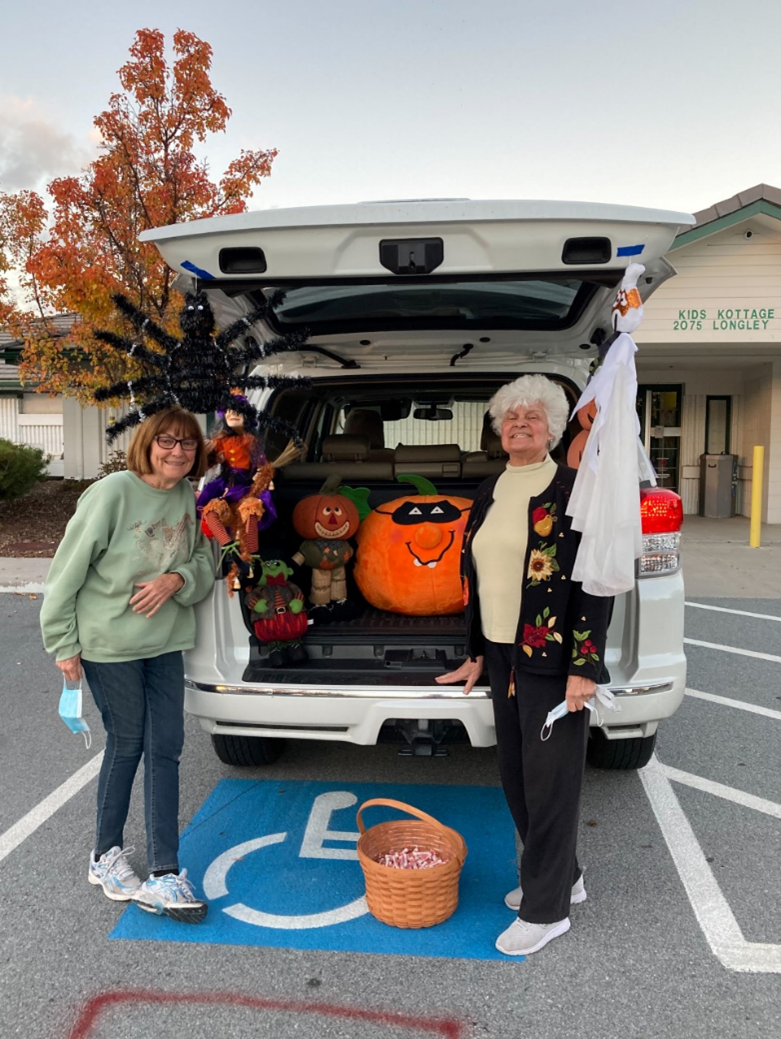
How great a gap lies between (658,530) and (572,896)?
4.28 ft

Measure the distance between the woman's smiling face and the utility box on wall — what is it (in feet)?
40.2

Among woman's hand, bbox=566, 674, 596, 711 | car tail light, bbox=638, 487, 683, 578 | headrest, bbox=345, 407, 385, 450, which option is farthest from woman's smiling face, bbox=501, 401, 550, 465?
headrest, bbox=345, 407, 385, 450

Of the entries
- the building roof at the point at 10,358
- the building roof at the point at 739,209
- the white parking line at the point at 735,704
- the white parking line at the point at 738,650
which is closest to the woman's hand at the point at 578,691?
the white parking line at the point at 735,704

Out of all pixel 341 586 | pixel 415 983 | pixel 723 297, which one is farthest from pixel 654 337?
pixel 415 983

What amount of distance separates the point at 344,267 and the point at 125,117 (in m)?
8.18

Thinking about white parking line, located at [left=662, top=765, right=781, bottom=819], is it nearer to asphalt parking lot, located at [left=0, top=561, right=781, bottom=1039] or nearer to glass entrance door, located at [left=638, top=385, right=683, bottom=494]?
asphalt parking lot, located at [left=0, top=561, right=781, bottom=1039]

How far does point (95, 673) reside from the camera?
2.59m

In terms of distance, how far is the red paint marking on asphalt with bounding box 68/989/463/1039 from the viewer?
2080mm

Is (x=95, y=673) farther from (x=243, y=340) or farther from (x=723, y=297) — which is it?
(x=723, y=297)

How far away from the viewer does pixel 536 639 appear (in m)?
2.31

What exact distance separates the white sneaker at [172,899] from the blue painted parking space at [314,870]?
4 cm

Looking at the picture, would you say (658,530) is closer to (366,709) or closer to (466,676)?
(466,676)

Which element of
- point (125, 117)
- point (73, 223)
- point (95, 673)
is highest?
point (125, 117)

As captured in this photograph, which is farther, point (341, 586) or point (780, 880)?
point (341, 586)
